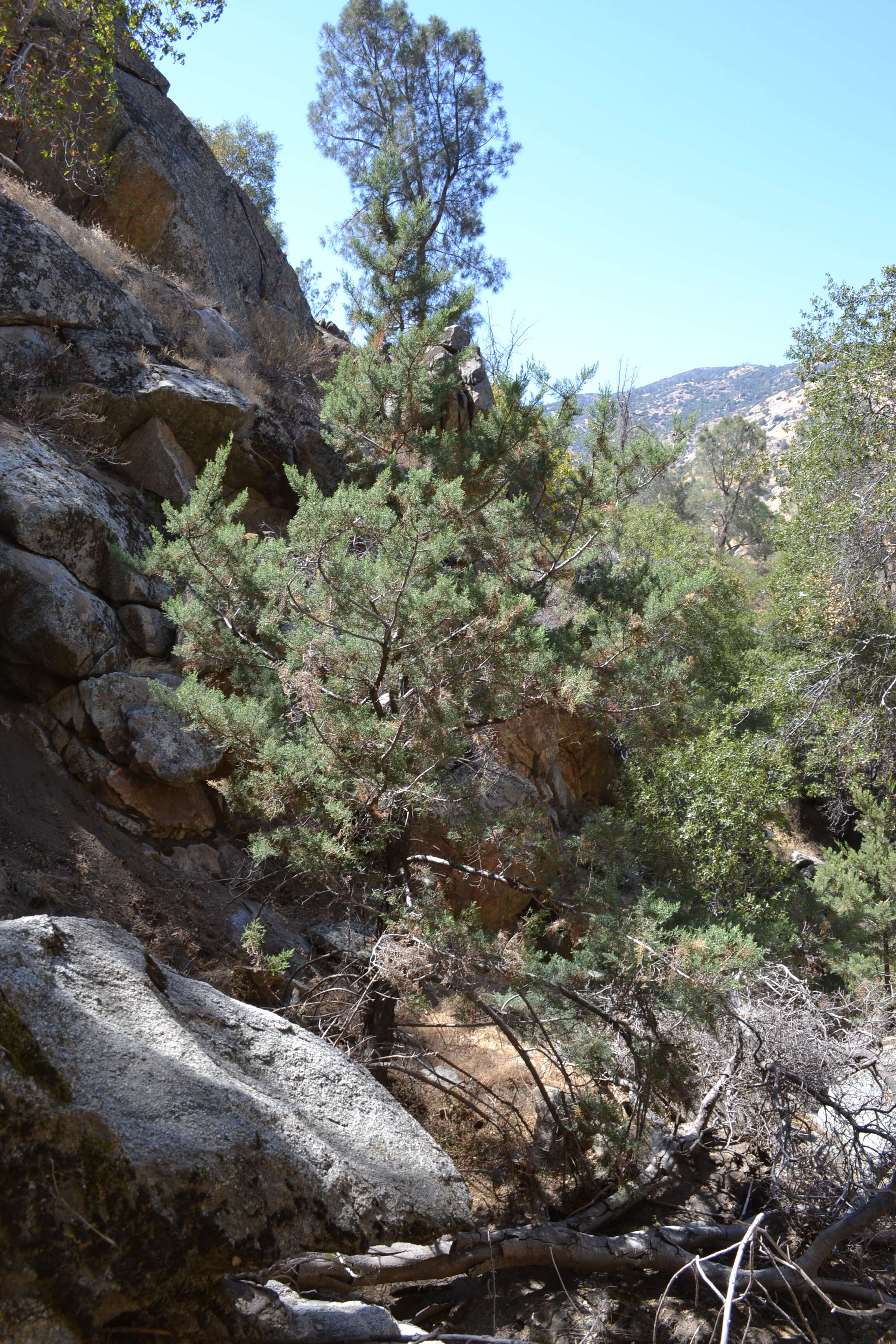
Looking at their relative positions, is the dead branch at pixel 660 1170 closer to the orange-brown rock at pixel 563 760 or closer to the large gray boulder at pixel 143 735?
the orange-brown rock at pixel 563 760

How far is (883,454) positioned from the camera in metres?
12.9

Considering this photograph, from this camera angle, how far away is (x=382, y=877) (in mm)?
5516

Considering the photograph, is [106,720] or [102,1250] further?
[106,720]

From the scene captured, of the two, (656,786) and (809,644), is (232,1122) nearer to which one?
(656,786)

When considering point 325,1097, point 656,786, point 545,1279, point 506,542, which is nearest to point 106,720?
point 506,542

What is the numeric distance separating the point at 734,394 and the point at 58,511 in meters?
111

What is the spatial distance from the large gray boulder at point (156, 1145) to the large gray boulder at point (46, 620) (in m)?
4.20

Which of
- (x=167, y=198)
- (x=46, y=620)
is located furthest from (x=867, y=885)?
(x=167, y=198)

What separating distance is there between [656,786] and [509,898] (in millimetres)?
2552

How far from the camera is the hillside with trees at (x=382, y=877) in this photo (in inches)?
118

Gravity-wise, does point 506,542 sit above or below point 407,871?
above

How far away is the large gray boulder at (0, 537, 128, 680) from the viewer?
7.05 metres

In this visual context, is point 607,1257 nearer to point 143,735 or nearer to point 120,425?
point 143,735

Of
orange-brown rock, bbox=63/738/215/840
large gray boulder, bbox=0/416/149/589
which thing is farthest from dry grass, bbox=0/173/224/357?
orange-brown rock, bbox=63/738/215/840
